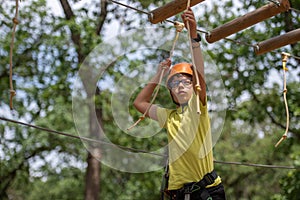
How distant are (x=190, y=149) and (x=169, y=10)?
2.72ft

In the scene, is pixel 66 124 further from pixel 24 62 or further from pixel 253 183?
pixel 253 183

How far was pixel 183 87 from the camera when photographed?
Result: 303 cm

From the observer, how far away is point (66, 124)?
11.1 meters

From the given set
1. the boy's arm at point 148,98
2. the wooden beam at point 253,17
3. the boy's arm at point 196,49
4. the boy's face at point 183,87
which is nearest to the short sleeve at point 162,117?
the boy's arm at point 148,98

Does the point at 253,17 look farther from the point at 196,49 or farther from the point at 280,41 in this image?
the point at 196,49

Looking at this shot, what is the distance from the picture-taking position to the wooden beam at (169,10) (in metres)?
2.98

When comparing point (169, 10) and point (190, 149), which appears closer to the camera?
point (190, 149)

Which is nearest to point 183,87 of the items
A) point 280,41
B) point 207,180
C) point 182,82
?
point 182,82

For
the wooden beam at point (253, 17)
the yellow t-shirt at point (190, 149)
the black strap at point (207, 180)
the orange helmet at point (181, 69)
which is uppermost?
the wooden beam at point (253, 17)

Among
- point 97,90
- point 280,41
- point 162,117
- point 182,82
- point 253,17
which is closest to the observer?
point 182,82

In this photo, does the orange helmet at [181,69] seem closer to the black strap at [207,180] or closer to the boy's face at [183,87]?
the boy's face at [183,87]

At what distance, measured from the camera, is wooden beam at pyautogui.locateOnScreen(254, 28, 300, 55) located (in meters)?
3.61

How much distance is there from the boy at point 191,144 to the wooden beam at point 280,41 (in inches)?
35.7

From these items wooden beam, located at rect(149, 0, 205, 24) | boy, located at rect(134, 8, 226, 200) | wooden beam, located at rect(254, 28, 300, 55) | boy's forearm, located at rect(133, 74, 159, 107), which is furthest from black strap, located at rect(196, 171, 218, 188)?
wooden beam, located at rect(254, 28, 300, 55)
